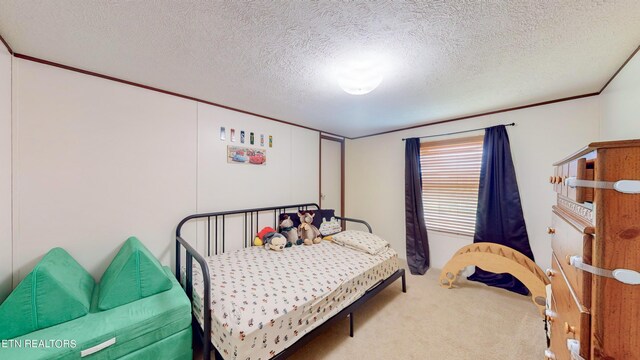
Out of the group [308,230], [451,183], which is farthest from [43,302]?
[451,183]

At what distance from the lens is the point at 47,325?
1.29 meters

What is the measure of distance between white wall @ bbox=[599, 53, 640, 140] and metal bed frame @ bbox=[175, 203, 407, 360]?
7.51 ft

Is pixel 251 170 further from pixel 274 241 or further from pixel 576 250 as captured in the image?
pixel 576 250

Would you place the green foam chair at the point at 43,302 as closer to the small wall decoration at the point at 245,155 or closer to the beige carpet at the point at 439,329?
the beige carpet at the point at 439,329

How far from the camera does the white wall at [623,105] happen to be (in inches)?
60.7

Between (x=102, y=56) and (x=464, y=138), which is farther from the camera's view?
(x=464, y=138)

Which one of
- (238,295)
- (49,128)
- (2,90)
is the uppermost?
(2,90)

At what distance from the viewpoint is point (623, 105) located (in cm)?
173

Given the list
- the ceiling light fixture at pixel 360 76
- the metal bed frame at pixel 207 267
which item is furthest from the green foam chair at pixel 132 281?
the ceiling light fixture at pixel 360 76

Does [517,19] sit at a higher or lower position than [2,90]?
higher

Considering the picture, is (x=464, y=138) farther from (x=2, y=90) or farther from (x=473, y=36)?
(x=2, y=90)

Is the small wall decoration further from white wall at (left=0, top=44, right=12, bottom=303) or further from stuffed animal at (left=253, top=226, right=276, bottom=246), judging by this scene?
white wall at (left=0, top=44, right=12, bottom=303)

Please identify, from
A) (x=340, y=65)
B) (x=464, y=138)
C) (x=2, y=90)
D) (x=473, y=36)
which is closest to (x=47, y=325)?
(x=2, y=90)

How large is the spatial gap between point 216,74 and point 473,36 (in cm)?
193
